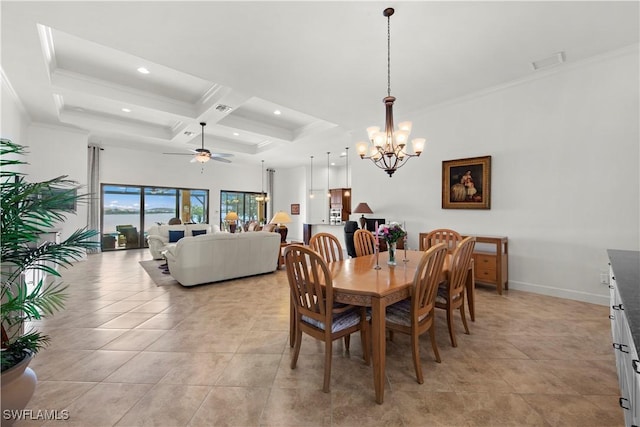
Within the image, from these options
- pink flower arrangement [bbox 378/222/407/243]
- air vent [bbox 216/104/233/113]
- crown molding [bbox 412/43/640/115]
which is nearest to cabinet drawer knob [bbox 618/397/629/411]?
pink flower arrangement [bbox 378/222/407/243]

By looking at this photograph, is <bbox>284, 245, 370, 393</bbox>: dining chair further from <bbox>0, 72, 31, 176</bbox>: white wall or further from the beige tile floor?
<bbox>0, 72, 31, 176</bbox>: white wall

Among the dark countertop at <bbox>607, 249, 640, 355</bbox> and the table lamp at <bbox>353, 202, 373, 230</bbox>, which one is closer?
the dark countertop at <bbox>607, 249, 640, 355</bbox>

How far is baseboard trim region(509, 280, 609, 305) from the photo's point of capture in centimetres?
346

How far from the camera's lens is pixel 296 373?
2.08 metres

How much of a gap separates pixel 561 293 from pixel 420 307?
305 cm

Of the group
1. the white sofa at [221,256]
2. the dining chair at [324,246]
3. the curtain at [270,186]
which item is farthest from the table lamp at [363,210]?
the curtain at [270,186]

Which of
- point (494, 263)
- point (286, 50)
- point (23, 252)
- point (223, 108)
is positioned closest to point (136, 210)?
point (223, 108)

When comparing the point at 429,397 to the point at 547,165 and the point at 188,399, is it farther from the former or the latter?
the point at 547,165

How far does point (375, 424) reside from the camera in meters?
1.59

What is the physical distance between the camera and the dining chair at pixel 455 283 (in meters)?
2.37

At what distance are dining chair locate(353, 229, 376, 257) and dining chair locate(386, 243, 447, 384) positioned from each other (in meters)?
1.22

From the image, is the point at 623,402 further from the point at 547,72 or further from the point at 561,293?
the point at 547,72

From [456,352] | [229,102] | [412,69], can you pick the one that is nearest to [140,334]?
[456,352]

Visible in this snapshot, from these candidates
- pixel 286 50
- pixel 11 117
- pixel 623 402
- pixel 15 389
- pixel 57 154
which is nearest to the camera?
pixel 623 402
